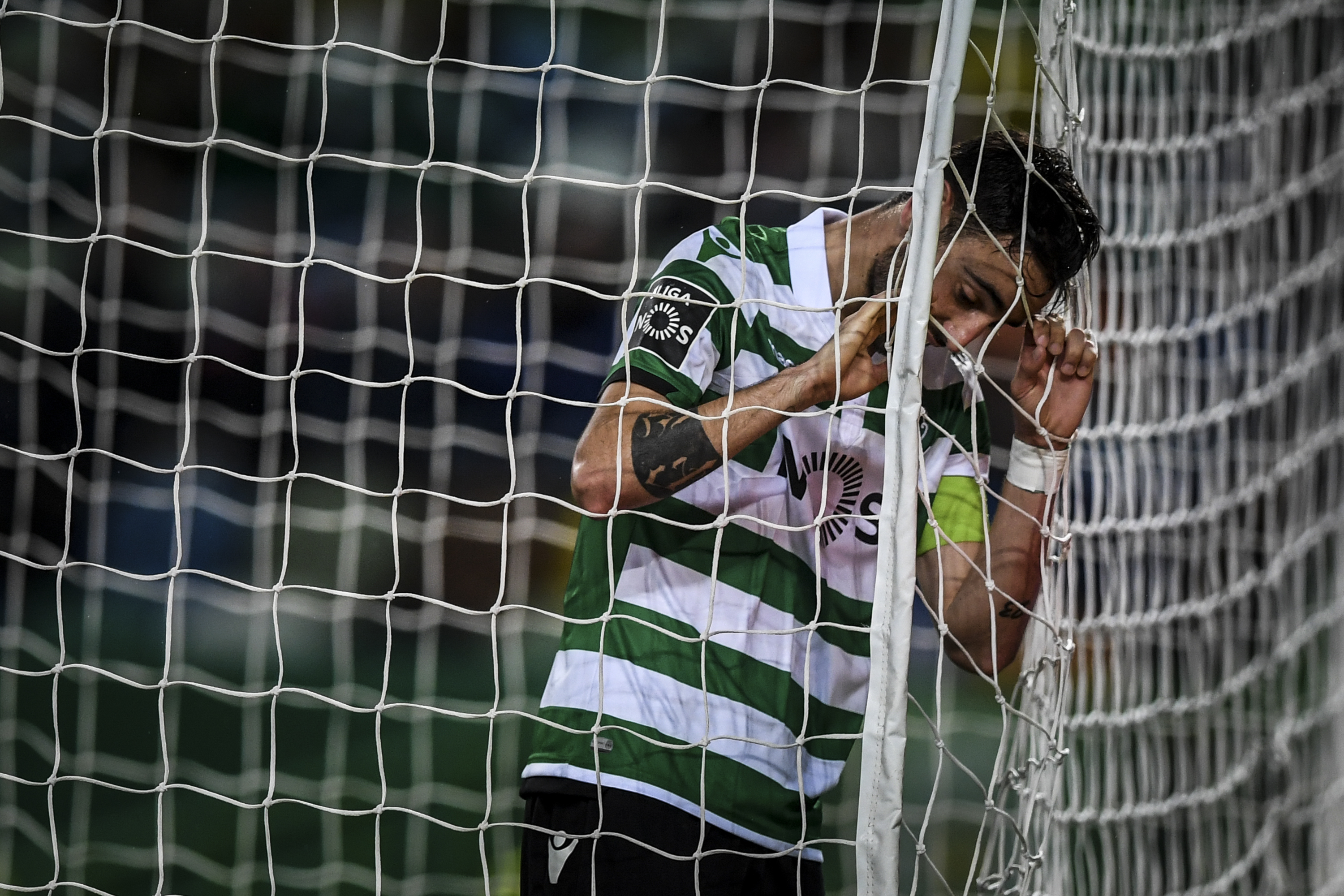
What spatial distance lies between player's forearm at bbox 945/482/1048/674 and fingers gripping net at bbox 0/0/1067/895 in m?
0.92

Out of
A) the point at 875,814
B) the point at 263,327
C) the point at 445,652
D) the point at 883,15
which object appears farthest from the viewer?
the point at 445,652

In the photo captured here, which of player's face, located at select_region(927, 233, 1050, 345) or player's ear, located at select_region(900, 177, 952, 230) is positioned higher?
player's ear, located at select_region(900, 177, 952, 230)

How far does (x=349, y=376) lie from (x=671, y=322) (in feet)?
4.82

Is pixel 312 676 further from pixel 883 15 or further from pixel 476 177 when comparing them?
pixel 883 15

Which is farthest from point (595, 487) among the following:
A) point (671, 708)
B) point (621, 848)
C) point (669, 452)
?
point (621, 848)

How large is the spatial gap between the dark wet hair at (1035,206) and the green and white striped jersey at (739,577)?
0.12 meters

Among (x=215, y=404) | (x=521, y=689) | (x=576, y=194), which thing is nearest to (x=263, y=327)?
(x=215, y=404)

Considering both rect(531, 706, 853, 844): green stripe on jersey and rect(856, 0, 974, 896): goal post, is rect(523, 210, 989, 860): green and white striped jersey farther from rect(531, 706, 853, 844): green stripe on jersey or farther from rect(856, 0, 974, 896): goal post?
rect(856, 0, 974, 896): goal post

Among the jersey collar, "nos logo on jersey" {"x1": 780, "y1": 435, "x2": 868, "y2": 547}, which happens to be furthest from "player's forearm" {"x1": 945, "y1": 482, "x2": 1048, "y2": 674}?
the jersey collar

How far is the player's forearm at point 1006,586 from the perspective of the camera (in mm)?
928

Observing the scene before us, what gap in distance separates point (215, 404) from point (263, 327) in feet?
0.64

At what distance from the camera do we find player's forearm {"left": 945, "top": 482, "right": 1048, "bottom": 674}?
3.05 feet

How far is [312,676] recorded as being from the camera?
2.29m

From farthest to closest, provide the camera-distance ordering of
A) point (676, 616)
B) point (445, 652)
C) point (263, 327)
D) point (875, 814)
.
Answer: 1. point (445, 652)
2. point (263, 327)
3. point (676, 616)
4. point (875, 814)
